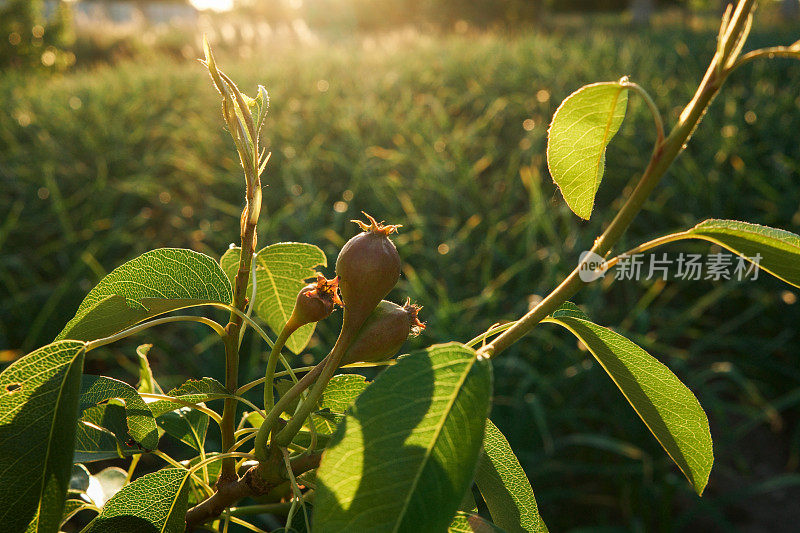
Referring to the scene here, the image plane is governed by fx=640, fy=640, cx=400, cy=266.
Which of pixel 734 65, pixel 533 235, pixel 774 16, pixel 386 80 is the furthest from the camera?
pixel 774 16

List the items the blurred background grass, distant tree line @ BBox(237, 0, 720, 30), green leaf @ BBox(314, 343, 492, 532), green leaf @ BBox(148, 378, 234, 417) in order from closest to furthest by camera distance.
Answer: green leaf @ BBox(314, 343, 492, 532)
green leaf @ BBox(148, 378, 234, 417)
the blurred background grass
distant tree line @ BBox(237, 0, 720, 30)

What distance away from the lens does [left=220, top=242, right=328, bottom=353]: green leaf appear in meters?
0.40

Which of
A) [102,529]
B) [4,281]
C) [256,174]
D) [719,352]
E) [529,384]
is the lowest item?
[719,352]

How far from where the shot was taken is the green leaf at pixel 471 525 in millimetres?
287

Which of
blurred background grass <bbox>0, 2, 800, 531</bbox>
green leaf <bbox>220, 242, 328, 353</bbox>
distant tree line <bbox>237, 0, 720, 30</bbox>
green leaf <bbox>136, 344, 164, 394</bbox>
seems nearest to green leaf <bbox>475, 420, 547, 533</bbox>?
green leaf <bbox>220, 242, 328, 353</bbox>

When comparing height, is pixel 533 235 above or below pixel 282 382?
below

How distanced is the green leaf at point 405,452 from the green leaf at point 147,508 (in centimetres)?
12

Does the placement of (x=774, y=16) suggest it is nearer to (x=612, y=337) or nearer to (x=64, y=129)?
(x=64, y=129)

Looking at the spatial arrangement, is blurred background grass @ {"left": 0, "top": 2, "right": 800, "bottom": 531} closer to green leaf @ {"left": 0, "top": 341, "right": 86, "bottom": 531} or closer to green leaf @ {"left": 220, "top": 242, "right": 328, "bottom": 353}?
green leaf @ {"left": 220, "top": 242, "right": 328, "bottom": 353}

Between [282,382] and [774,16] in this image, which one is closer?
[282,382]

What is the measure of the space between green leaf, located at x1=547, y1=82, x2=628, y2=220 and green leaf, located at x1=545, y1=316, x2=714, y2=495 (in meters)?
0.06

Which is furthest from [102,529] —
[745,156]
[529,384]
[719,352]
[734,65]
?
[745,156]

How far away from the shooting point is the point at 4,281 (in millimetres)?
1821

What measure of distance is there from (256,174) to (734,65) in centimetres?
20
